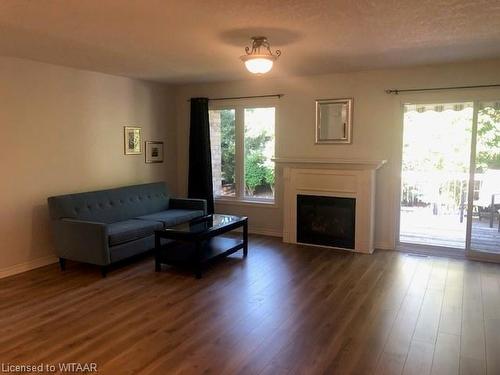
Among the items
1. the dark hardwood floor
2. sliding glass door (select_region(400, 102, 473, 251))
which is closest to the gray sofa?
the dark hardwood floor

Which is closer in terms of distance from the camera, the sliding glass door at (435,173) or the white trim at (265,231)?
the sliding glass door at (435,173)

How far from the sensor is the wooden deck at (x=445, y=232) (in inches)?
190

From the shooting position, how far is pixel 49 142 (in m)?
4.64

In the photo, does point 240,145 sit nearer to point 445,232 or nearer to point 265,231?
point 265,231

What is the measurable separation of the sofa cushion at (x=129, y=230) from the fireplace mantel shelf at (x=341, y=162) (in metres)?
1.98

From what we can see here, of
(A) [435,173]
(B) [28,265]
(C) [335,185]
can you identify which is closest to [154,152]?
(B) [28,265]

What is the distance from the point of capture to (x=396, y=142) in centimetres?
516

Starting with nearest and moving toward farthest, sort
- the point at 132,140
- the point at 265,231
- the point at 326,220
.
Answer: the point at 326,220
the point at 132,140
the point at 265,231

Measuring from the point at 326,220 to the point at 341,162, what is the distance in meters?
0.84

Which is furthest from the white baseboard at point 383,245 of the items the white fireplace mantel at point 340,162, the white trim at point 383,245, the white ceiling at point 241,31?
the white ceiling at point 241,31

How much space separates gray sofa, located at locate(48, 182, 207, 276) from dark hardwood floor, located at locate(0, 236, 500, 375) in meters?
0.25

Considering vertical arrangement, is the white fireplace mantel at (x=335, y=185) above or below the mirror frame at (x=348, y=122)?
below

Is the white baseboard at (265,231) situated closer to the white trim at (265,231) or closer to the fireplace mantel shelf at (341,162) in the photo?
the white trim at (265,231)

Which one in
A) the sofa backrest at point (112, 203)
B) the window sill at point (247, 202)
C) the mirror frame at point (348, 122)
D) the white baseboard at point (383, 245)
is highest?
the mirror frame at point (348, 122)
